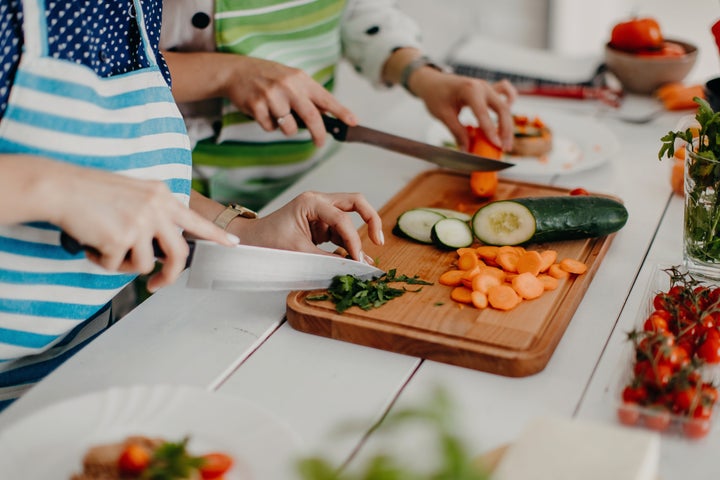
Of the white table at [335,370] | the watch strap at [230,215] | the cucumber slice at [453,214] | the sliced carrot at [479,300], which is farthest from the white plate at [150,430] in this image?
the cucumber slice at [453,214]

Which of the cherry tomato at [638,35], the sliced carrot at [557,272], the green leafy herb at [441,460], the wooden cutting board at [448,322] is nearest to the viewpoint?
the green leafy herb at [441,460]

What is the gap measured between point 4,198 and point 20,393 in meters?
0.55

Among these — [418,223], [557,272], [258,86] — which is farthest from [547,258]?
[258,86]

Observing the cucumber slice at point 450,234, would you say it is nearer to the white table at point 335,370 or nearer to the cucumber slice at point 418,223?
the cucumber slice at point 418,223

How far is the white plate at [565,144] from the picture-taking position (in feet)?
7.04

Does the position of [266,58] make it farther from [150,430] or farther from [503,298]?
[150,430]

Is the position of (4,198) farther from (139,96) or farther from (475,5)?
(475,5)

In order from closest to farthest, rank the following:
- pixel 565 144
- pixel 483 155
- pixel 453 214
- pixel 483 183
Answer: pixel 453 214
pixel 483 183
pixel 483 155
pixel 565 144

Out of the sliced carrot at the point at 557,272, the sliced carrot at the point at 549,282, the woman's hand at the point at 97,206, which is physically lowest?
the sliced carrot at the point at 557,272

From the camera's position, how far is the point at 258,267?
54.9 inches

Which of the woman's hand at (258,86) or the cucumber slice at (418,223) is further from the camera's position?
the woman's hand at (258,86)

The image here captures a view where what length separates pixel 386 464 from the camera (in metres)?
0.77

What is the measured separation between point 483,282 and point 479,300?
0.05m

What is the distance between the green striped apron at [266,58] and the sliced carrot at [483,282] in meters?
0.87
